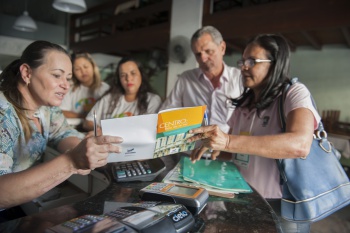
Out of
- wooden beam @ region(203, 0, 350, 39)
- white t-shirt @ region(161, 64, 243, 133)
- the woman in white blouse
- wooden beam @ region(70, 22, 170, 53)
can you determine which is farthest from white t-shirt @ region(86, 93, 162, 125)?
wooden beam @ region(70, 22, 170, 53)

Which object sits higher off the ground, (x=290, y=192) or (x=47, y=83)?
(x=47, y=83)

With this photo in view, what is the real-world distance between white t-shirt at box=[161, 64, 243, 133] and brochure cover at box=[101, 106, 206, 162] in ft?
3.81

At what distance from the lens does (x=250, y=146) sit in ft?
3.49

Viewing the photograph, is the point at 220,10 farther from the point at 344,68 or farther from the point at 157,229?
the point at 157,229

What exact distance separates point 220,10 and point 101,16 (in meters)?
4.06

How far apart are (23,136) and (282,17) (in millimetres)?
3489

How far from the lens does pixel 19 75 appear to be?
3.67 feet

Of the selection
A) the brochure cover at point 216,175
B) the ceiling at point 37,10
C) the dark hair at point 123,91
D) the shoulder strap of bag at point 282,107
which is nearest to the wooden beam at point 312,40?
the dark hair at point 123,91

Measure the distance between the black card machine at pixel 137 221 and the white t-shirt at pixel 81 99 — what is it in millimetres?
2593

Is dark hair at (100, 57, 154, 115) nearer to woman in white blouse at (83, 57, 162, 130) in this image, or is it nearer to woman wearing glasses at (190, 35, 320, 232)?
woman in white blouse at (83, 57, 162, 130)

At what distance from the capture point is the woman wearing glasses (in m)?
1.06

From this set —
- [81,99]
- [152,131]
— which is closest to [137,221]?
[152,131]

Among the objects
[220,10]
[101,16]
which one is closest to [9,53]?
[101,16]

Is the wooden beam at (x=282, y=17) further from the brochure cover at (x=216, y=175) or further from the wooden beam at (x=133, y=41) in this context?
the brochure cover at (x=216, y=175)
